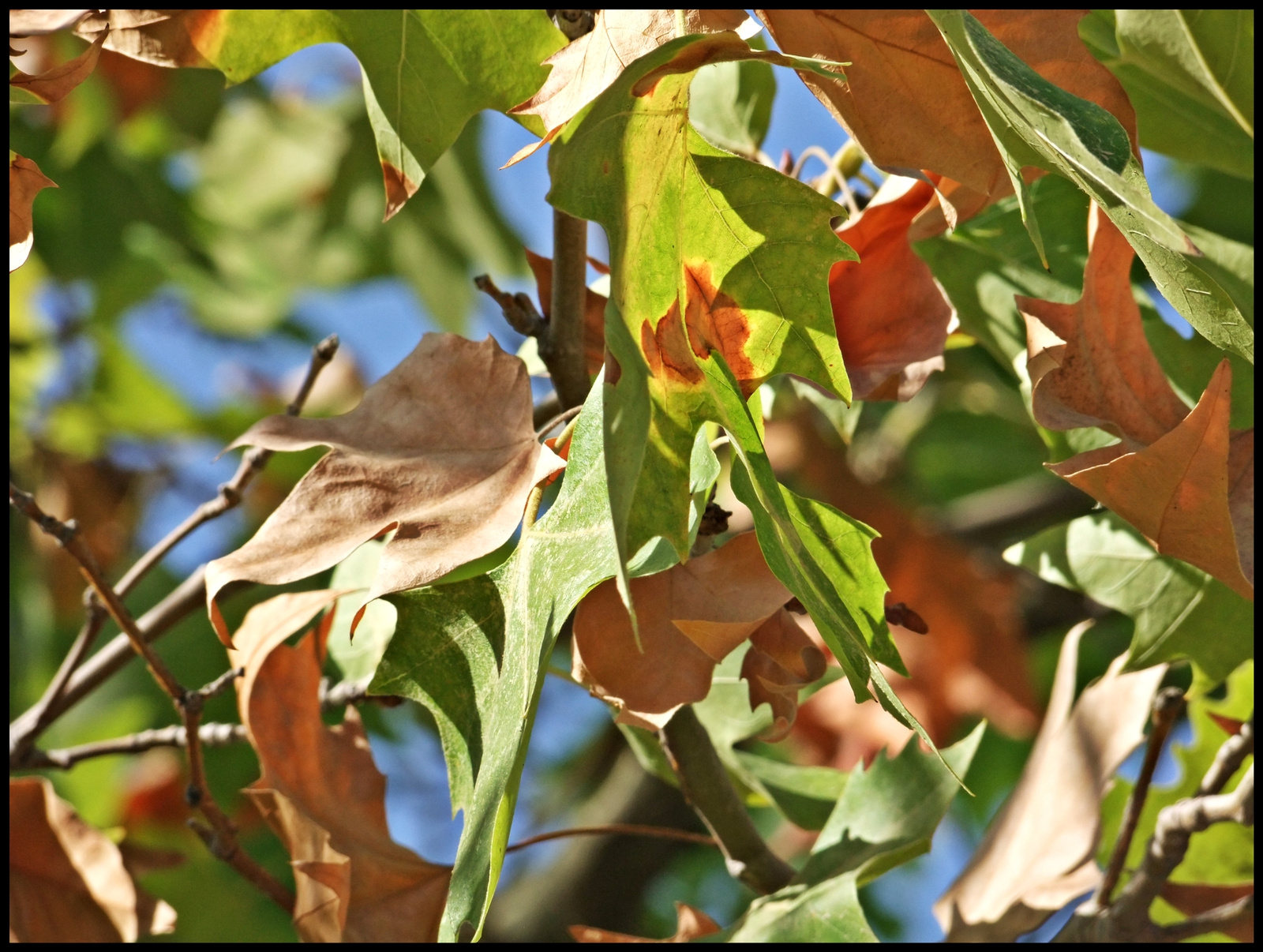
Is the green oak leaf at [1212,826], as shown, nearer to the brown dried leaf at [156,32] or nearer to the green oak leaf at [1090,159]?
the green oak leaf at [1090,159]

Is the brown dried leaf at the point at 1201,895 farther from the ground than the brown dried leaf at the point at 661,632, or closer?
closer

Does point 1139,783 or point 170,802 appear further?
point 170,802

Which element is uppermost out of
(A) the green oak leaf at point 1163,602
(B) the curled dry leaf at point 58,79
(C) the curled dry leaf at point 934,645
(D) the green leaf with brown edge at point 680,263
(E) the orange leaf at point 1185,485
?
(B) the curled dry leaf at point 58,79

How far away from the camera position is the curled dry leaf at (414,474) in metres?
0.47

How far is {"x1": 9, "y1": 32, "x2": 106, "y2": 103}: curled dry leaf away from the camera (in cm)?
49

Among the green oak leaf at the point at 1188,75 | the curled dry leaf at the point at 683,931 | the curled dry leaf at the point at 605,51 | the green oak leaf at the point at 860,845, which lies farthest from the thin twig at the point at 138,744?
the green oak leaf at the point at 1188,75

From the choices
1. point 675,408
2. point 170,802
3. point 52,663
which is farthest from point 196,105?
point 675,408

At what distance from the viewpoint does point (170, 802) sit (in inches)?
61.2

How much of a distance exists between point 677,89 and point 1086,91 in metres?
0.22

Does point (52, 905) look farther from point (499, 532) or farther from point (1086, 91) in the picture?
point (1086, 91)

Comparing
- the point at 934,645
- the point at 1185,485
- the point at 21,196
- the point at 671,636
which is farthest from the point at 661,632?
the point at 934,645

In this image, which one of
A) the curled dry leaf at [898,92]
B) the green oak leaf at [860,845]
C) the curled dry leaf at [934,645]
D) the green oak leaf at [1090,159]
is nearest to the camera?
the green oak leaf at [1090,159]

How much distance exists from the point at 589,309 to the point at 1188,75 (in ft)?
1.33

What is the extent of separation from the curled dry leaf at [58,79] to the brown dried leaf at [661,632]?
318mm
